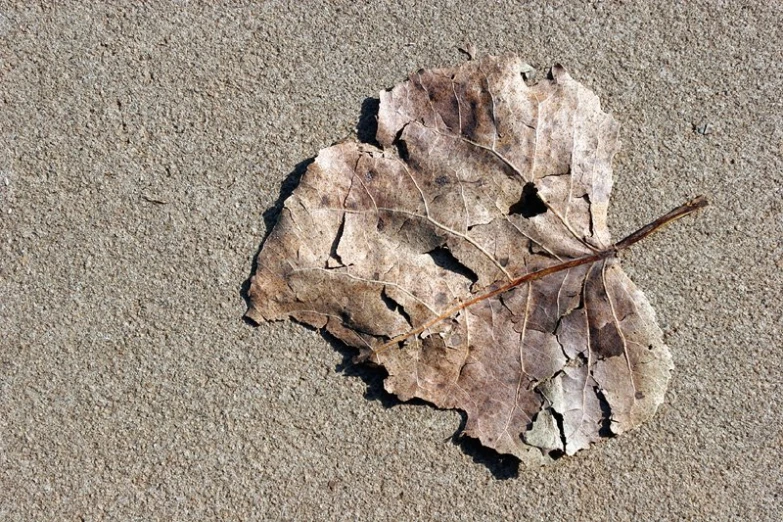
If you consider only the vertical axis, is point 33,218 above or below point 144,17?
below

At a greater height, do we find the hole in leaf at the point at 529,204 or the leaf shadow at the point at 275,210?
the hole in leaf at the point at 529,204

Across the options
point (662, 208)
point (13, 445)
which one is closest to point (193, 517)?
point (13, 445)

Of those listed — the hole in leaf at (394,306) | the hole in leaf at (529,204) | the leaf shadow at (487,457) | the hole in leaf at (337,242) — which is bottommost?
the leaf shadow at (487,457)

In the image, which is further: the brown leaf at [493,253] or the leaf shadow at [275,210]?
the leaf shadow at [275,210]

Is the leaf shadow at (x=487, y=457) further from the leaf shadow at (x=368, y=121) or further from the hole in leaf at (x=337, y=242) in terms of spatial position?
the leaf shadow at (x=368, y=121)

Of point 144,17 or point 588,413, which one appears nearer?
point 588,413

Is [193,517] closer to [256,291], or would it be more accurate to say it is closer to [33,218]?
[256,291]

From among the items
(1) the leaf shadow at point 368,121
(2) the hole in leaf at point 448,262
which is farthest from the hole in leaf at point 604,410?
(1) the leaf shadow at point 368,121

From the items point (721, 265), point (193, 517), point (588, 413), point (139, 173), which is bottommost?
point (193, 517)
